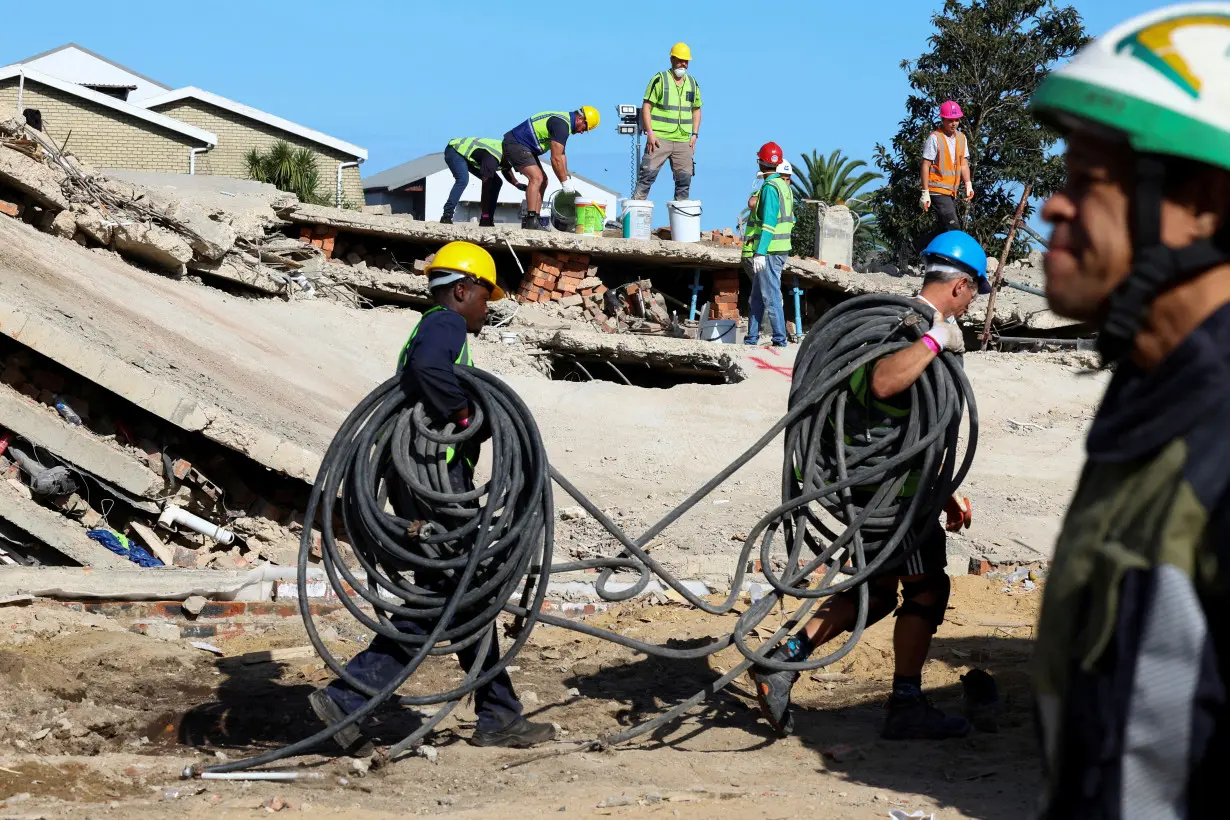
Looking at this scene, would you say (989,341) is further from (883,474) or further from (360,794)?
(360,794)

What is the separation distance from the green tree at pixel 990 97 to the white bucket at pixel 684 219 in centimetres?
632

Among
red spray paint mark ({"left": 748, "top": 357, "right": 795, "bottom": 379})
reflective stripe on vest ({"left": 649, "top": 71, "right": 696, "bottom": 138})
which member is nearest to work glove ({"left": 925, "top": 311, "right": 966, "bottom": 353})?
red spray paint mark ({"left": 748, "top": 357, "right": 795, "bottom": 379})

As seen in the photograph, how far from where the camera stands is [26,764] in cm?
446

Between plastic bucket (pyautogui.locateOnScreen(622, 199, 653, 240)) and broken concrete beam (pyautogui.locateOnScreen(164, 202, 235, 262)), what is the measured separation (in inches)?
186

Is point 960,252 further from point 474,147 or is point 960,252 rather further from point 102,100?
point 102,100

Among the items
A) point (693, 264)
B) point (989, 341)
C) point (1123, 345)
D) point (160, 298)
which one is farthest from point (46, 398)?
point (989, 341)

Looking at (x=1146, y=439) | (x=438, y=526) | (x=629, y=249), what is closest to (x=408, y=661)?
(x=438, y=526)

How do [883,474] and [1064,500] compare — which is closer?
[883,474]

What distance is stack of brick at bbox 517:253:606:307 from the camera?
1477cm

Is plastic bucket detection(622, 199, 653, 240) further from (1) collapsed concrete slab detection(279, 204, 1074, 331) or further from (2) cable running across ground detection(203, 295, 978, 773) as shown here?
(2) cable running across ground detection(203, 295, 978, 773)

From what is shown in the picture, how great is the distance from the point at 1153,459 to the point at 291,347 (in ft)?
35.5

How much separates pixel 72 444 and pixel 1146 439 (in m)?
6.93

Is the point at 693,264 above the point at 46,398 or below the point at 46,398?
above

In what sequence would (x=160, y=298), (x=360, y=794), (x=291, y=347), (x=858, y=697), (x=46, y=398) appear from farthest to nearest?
(x=291, y=347) < (x=160, y=298) < (x=46, y=398) < (x=858, y=697) < (x=360, y=794)
